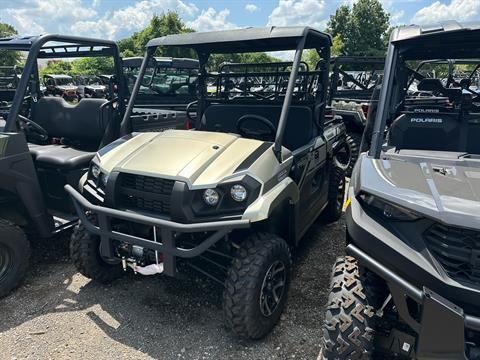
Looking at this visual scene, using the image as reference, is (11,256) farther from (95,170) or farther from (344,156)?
(344,156)

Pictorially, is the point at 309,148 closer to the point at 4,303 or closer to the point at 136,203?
the point at 136,203

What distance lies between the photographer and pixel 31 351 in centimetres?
245

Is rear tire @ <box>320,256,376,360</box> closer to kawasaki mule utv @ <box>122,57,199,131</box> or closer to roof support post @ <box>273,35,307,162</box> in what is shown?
roof support post @ <box>273,35,307,162</box>

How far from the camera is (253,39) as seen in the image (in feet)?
9.51

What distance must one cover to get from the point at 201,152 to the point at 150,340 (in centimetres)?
131

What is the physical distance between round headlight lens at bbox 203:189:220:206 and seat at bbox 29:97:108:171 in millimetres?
1827

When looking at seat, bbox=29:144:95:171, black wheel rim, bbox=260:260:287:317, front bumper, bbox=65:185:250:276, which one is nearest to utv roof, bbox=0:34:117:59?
seat, bbox=29:144:95:171

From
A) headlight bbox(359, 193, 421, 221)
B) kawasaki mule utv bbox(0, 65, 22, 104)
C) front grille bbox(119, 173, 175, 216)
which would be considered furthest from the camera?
kawasaki mule utv bbox(0, 65, 22, 104)

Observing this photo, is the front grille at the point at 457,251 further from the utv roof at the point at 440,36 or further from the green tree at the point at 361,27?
the green tree at the point at 361,27

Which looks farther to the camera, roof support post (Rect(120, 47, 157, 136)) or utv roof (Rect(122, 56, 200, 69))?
utv roof (Rect(122, 56, 200, 69))

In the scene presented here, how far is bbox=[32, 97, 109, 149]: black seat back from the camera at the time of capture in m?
4.04

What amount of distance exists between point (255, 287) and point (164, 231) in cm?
64

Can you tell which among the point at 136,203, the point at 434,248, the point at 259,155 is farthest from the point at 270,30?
the point at 434,248

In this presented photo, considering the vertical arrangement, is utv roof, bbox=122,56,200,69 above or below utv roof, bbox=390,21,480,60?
below
